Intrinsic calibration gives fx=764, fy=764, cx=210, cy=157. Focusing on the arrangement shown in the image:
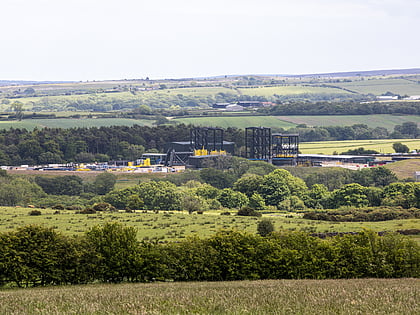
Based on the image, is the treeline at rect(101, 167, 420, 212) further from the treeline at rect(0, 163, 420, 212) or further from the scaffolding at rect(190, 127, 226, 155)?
the scaffolding at rect(190, 127, 226, 155)

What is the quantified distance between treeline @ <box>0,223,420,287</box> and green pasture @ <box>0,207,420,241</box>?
69.3 ft

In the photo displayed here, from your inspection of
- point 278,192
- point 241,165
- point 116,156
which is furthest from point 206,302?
point 116,156

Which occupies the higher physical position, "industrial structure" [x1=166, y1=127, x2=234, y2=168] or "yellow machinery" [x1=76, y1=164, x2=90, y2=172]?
"industrial structure" [x1=166, y1=127, x2=234, y2=168]

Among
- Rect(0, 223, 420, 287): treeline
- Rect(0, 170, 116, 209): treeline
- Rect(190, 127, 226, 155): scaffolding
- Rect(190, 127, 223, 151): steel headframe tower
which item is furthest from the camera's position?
Rect(190, 127, 223, 151): steel headframe tower

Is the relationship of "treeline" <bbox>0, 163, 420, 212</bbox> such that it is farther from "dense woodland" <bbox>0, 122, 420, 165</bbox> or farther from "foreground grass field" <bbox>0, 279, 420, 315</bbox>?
"foreground grass field" <bbox>0, 279, 420, 315</bbox>

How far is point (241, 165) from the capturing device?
147375 mm

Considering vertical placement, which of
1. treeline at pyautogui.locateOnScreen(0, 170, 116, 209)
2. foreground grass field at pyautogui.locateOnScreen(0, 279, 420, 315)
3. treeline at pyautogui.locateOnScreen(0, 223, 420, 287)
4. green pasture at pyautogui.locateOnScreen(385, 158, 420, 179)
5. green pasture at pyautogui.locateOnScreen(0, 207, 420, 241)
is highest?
foreground grass field at pyautogui.locateOnScreen(0, 279, 420, 315)

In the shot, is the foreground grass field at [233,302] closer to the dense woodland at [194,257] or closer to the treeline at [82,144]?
the dense woodland at [194,257]

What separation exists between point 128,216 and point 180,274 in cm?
4222

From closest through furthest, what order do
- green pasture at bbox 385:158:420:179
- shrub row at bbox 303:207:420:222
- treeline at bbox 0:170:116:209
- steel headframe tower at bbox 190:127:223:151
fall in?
shrub row at bbox 303:207:420:222, treeline at bbox 0:170:116:209, green pasture at bbox 385:158:420:179, steel headframe tower at bbox 190:127:223:151

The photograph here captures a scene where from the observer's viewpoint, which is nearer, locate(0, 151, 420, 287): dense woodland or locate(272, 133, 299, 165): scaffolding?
locate(0, 151, 420, 287): dense woodland

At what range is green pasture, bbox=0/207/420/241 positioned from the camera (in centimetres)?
6844

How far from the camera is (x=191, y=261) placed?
4119 cm

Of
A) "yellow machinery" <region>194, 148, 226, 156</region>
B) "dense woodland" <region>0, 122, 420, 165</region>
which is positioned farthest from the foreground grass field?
"dense woodland" <region>0, 122, 420, 165</region>
